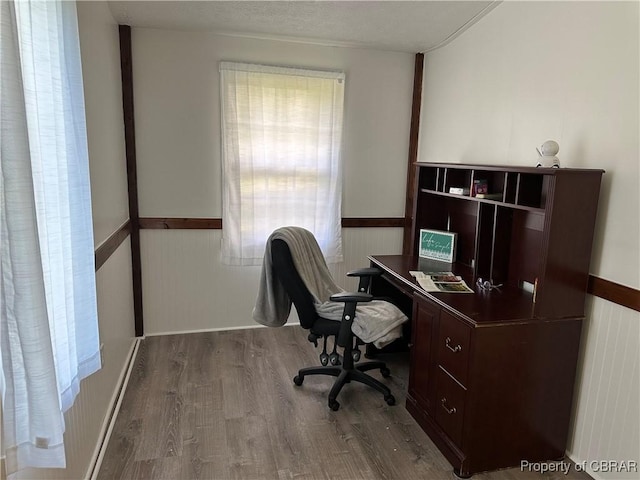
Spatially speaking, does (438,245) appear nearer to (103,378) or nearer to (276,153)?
(276,153)

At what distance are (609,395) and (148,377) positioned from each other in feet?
8.56

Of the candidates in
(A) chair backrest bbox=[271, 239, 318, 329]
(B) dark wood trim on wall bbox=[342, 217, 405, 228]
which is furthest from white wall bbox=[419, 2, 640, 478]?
(A) chair backrest bbox=[271, 239, 318, 329]

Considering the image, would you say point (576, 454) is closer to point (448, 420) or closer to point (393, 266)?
point (448, 420)

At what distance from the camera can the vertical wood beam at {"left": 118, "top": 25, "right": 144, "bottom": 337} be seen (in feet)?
10.7

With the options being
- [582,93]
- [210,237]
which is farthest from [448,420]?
[210,237]

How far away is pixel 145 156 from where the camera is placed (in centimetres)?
343

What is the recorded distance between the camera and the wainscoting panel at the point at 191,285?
141 inches

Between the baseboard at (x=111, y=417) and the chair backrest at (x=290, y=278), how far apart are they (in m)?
1.15

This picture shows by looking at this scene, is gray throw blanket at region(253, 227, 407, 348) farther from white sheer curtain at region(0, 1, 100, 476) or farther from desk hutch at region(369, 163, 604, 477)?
white sheer curtain at region(0, 1, 100, 476)

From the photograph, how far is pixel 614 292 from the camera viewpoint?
6.62 feet

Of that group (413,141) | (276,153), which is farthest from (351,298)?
(413,141)

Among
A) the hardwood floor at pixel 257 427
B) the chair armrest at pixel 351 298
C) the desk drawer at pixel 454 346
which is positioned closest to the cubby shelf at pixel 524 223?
the desk drawer at pixel 454 346

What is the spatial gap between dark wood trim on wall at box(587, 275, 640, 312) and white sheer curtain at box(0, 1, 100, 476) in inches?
85.3

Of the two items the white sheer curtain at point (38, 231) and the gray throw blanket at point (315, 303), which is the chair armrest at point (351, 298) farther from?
the white sheer curtain at point (38, 231)
